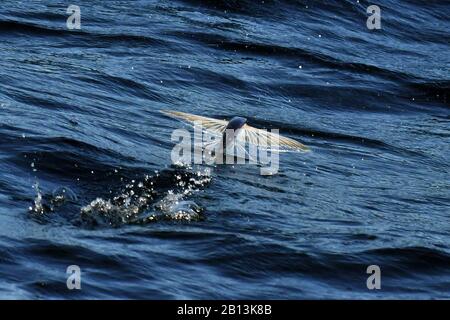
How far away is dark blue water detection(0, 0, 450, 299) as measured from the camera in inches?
432

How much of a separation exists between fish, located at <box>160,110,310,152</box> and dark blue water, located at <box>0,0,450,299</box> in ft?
0.62

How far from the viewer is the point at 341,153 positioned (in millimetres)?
14961

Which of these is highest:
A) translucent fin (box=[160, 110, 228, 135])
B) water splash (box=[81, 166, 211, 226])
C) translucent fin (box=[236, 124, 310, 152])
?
translucent fin (box=[160, 110, 228, 135])

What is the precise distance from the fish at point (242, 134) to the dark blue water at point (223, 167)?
7.5 inches

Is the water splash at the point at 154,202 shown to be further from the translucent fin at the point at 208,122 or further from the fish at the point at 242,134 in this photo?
the translucent fin at the point at 208,122

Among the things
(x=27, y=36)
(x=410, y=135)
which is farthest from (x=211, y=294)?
(x=27, y=36)

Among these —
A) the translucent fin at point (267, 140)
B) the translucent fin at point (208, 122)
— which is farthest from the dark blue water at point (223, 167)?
the translucent fin at point (208, 122)

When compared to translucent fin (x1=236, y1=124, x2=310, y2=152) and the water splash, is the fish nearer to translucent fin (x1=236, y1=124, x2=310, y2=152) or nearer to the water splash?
translucent fin (x1=236, y1=124, x2=310, y2=152)

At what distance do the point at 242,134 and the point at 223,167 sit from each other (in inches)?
14.4

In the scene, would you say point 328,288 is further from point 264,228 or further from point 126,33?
point 126,33

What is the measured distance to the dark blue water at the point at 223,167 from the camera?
1096cm

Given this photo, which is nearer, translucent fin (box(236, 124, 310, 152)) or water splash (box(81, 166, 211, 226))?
water splash (box(81, 166, 211, 226))

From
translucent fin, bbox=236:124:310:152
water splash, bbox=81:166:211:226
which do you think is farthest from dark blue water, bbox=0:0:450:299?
translucent fin, bbox=236:124:310:152

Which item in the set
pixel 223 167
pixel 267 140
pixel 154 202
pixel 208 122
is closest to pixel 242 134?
pixel 223 167
